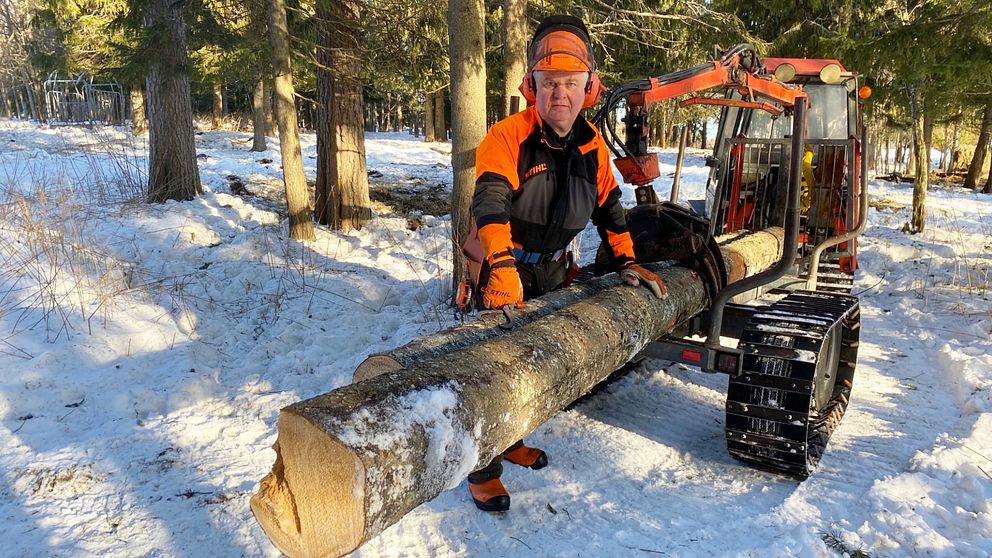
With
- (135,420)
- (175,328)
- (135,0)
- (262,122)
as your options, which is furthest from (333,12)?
(262,122)

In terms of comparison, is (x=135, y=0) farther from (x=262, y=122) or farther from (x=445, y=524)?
(x=262, y=122)

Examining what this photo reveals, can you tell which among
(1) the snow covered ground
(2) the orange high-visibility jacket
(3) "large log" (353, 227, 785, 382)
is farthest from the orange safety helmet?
(1) the snow covered ground

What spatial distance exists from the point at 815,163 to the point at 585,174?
Result: 4209 millimetres

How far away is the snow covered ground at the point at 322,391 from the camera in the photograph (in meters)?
2.76

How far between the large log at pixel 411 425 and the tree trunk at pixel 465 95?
2.88 m

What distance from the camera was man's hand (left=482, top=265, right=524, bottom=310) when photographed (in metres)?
2.72

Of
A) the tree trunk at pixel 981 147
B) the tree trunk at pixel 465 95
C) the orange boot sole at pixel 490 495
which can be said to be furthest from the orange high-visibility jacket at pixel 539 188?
the tree trunk at pixel 981 147

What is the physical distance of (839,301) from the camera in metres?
4.05

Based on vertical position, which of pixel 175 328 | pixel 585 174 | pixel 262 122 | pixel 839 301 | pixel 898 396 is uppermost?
pixel 262 122

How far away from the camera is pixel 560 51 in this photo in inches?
112

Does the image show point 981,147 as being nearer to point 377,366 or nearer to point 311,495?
point 377,366

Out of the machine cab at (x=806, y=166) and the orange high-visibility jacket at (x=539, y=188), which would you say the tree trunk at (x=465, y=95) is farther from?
the machine cab at (x=806, y=166)

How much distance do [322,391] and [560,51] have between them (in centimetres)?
292

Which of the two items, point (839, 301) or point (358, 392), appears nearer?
point (358, 392)
